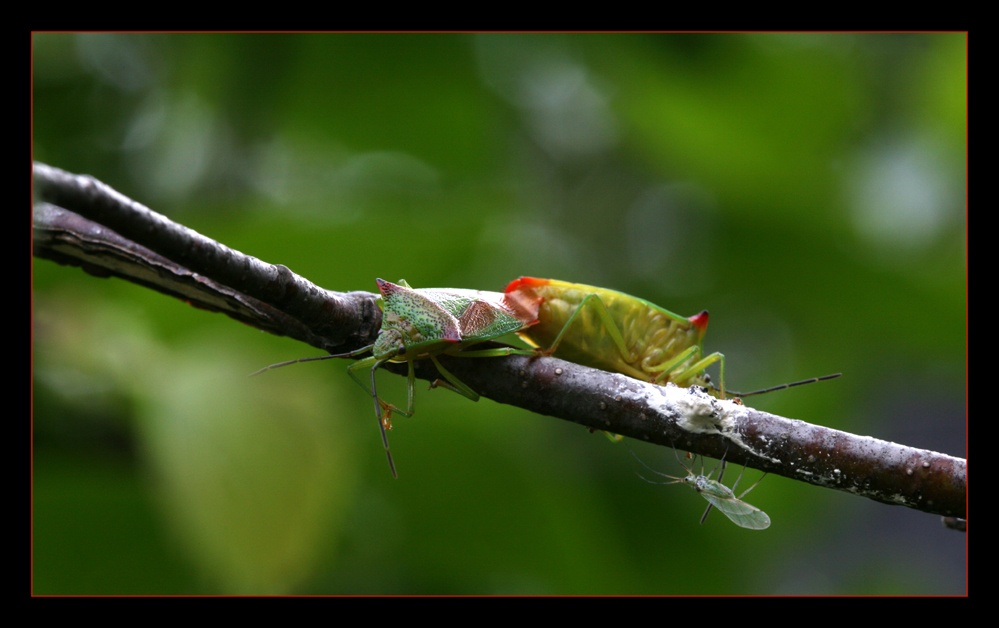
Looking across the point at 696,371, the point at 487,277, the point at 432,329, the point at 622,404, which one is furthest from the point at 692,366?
the point at 487,277

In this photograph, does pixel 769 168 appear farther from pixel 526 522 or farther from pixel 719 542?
pixel 526 522

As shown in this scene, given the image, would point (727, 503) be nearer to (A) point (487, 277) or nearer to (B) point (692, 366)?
(B) point (692, 366)

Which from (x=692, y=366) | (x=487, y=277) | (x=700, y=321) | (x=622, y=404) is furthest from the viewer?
(x=487, y=277)

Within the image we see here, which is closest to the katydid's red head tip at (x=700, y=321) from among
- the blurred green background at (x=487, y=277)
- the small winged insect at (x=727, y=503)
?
the small winged insect at (x=727, y=503)

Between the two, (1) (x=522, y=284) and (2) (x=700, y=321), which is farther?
(2) (x=700, y=321)
